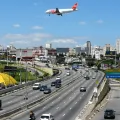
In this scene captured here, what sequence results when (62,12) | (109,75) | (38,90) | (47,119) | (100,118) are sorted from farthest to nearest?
(109,75) → (38,90) → (62,12) → (100,118) → (47,119)

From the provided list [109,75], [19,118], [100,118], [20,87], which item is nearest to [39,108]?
[100,118]

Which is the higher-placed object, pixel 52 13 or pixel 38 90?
pixel 52 13

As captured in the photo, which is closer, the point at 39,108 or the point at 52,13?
the point at 39,108

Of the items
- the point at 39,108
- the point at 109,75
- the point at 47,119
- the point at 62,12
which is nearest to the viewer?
the point at 47,119

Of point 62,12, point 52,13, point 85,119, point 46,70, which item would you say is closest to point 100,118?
point 85,119

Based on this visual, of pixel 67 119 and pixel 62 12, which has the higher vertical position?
pixel 62 12

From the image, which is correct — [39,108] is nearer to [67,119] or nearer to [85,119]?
[67,119]

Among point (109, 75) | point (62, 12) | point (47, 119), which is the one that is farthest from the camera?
point (109, 75)

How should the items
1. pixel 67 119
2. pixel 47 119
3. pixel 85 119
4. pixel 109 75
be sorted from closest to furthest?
pixel 47 119 < pixel 85 119 < pixel 67 119 < pixel 109 75

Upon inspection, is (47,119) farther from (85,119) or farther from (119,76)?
(119,76)
